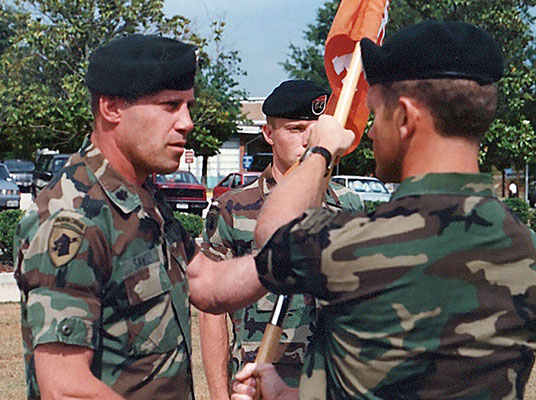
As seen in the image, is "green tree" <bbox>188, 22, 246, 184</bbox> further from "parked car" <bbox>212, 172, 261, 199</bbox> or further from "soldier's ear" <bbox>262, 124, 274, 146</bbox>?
"soldier's ear" <bbox>262, 124, 274, 146</bbox>

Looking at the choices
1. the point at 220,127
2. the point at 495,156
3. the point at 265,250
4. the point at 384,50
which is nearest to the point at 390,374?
the point at 265,250

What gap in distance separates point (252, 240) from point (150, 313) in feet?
5.23

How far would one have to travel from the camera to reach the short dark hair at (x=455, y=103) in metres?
2.23

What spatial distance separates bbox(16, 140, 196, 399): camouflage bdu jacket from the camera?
7.50 ft

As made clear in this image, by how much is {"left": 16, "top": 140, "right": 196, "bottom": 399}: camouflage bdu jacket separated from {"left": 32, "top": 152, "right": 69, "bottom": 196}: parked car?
2616 cm

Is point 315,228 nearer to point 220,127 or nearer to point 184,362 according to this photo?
point 184,362

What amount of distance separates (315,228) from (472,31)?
70 centimetres

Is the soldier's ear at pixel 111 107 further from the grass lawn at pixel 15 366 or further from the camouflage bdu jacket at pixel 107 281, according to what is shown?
the grass lawn at pixel 15 366

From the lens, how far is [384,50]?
233 cm

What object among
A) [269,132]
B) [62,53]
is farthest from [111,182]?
[62,53]

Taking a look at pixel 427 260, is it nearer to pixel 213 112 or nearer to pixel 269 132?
pixel 269 132

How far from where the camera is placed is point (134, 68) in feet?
8.54

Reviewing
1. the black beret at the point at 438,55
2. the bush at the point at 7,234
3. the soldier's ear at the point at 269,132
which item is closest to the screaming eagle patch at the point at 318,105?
the soldier's ear at the point at 269,132

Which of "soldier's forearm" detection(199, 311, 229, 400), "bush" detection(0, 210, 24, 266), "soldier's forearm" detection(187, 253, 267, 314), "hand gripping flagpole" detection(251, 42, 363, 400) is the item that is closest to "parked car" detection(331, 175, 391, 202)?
"bush" detection(0, 210, 24, 266)
